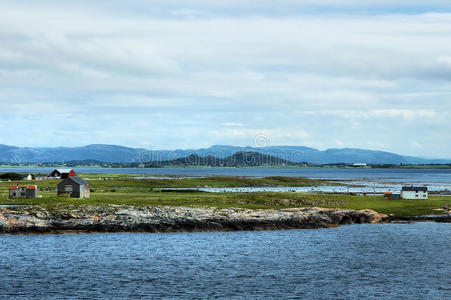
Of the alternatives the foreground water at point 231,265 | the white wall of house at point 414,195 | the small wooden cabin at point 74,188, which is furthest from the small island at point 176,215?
the white wall of house at point 414,195

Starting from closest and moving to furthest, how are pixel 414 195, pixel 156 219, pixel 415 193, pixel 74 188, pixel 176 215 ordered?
1. pixel 156 219
2. pixel 176 215
3. pixel 74 188
4. pixel 414 195
5. pixel 415 193

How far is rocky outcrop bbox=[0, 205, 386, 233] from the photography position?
78.1m

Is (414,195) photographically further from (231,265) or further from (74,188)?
(74,188)

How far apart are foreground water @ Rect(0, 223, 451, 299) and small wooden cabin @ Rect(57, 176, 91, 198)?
2655 cm

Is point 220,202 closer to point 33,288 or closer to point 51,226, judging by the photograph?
point 51,226

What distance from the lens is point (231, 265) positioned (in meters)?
57.7

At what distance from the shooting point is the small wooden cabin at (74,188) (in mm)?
100812

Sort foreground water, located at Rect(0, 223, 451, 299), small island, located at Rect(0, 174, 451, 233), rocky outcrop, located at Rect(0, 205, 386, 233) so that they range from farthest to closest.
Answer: small island, located at Rect(0, 174, 451, 233)
rocky outcrop, located at Rect(0, 205, 386, 233)
foreground water, located at Rect(0, 223, 451, 299)

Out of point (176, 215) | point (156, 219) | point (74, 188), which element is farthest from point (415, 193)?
point (74, 188)

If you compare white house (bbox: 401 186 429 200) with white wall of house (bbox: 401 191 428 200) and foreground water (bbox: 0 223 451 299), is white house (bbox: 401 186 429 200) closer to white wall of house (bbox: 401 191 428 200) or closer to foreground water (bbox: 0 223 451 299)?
white wall of house (bbox: 401 191 428 200)

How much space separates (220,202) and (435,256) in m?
48.3

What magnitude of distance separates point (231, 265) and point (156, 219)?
87.5 feet

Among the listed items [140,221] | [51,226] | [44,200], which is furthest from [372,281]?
[44,200]

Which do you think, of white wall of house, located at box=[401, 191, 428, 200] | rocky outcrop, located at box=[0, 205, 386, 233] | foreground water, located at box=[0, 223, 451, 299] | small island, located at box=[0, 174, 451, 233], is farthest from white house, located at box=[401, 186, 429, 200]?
foreground water, located at box=[0, 223, 451, 299]
